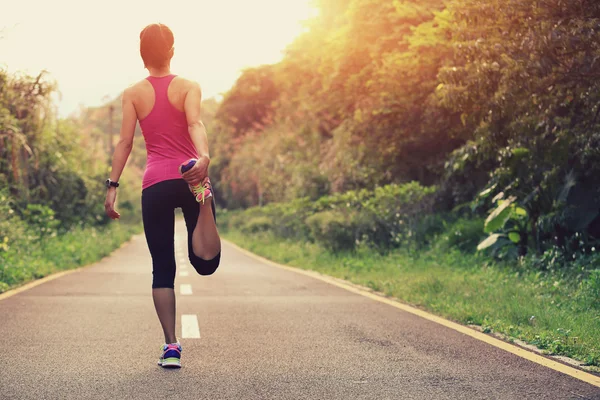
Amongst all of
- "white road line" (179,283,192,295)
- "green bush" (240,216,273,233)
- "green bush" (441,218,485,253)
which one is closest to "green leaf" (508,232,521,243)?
"green bush" (441,218,485,253)

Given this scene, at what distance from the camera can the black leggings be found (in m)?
4.80

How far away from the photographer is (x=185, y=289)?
11.1m

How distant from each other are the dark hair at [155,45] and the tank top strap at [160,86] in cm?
9

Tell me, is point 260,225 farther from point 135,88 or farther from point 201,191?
point 201,191

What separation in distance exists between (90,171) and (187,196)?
25305mm

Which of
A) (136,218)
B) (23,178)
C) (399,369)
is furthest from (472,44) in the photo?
(136,218)

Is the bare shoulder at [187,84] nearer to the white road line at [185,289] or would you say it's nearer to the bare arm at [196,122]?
the bare arm at [196,122]

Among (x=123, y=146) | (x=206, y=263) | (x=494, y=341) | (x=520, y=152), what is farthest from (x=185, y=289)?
(x=206, y=263)

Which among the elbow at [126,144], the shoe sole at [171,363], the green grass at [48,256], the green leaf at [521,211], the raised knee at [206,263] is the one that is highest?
the elbow at [126,144]

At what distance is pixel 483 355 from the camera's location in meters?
5.53

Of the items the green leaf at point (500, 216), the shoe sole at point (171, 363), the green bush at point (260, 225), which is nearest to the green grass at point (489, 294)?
the green leaf at point (500, 216)

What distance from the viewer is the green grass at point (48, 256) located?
1126cm

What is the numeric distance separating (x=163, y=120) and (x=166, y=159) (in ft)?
0.78

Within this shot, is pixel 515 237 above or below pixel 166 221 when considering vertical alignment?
below
